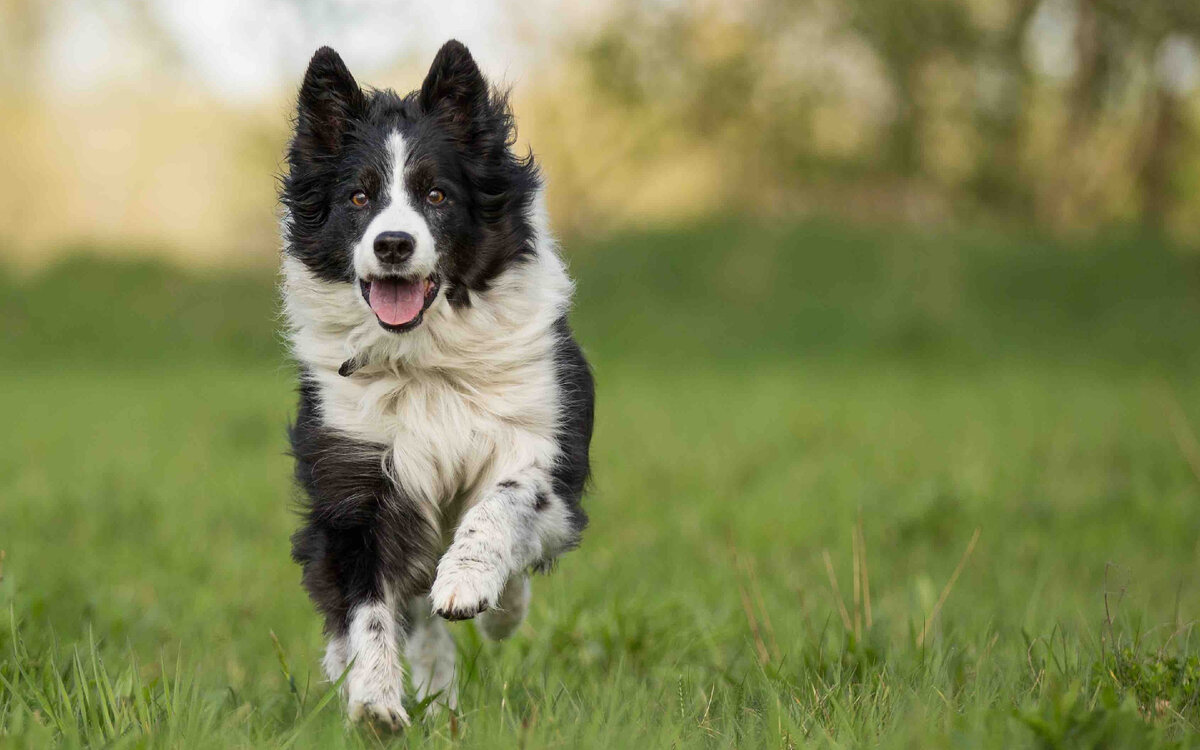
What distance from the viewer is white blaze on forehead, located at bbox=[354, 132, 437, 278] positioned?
3428mm

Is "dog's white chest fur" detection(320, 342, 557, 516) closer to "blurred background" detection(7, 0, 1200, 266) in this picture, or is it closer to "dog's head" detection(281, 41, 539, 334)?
"dog's head" detection(281, 41, 539, 334)

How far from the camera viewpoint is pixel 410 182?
3.67m

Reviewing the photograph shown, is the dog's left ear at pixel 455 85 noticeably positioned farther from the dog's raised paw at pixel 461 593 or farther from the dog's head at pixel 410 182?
the dog's raised paw at pixel 461 593

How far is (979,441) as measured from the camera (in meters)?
10.0

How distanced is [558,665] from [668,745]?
3.73 ft

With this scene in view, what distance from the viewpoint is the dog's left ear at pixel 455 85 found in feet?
12.6

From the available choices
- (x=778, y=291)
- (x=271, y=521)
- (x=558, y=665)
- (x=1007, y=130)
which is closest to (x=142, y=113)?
(x=778, y=291)

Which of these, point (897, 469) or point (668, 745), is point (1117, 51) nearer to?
point (897, 469)

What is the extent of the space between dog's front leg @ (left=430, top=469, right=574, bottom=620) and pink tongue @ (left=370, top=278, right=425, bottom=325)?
1.78 feet

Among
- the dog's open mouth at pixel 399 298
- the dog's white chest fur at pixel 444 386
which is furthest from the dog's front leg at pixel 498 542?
the dog's open mouth at pixel 399 298

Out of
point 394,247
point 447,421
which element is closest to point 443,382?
point 447,421

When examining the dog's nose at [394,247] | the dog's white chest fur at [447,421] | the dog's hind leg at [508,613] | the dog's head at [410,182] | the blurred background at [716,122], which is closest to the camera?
the dog's nose at [394,247]

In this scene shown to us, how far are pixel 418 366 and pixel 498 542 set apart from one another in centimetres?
68

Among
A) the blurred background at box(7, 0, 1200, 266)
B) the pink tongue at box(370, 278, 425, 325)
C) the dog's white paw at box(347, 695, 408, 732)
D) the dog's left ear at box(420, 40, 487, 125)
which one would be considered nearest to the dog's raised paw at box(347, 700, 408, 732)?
the dog's white paw at box(347, 695, 408, 732)
